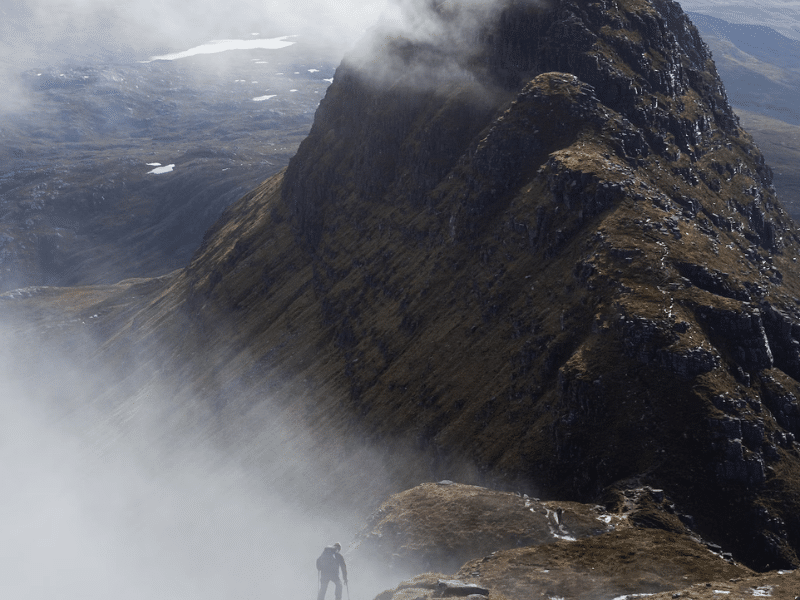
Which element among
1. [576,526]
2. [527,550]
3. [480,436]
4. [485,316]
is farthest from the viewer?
[485,316]

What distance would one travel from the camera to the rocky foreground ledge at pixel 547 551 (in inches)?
2318

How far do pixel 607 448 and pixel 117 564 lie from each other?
315 feet

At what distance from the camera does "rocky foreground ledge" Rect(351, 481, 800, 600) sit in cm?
5888

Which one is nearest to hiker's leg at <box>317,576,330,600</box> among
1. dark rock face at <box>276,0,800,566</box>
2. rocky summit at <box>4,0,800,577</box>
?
rocky summit at <box>4,0,800,577</box>

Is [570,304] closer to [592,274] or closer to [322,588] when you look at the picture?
[592,274]

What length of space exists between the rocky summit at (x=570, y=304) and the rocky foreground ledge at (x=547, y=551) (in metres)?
8.77

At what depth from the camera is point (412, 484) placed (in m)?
123

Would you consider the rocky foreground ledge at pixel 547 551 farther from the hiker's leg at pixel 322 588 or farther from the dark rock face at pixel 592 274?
the dark rock face at pixel 592 274

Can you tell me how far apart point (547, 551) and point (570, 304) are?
5840 cm

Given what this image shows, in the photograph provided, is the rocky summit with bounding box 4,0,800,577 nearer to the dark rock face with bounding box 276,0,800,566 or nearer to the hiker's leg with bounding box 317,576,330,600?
the dark rock face with bounding box 276,0,800,566

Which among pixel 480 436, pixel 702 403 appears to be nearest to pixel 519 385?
pixel 480 436

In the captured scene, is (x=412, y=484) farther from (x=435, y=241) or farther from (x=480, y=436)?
(x=435, y=241)

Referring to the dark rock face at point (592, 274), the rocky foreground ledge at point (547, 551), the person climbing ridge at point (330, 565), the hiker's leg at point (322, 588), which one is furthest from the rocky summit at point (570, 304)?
the hiker's leg at point (322, 588)

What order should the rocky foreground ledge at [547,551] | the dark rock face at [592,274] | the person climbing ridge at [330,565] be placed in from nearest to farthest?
the rocky foreground ledge at [547,551] → the person climbing ridge at [330,565] → the dark rock face at [592,274]
